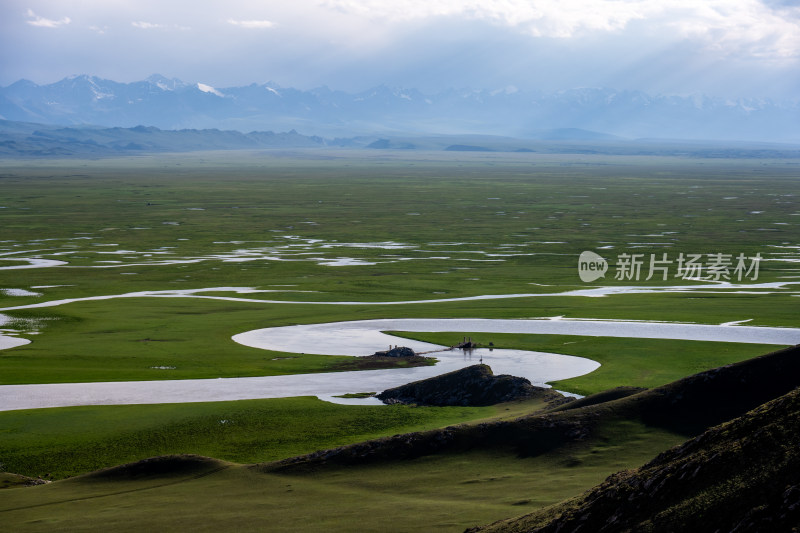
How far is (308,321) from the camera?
223ft

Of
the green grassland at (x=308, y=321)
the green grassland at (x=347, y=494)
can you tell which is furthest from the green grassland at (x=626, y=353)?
the green grassland at (x=347, y=494)

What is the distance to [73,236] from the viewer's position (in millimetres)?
125125

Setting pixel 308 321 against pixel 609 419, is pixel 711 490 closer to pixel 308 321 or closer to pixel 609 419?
pixel 609 419

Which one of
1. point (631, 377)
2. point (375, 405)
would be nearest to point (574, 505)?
point (375, 405)

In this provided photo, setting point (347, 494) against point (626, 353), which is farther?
point (626, 353)

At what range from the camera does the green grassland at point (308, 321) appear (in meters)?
26.7

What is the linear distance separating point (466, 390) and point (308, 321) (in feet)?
84.1

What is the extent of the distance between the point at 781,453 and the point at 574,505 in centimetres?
448

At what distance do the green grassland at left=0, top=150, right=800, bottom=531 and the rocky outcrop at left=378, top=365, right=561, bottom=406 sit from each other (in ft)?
6.13

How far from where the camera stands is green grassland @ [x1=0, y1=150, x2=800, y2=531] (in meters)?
26.7

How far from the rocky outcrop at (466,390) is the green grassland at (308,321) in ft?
6.13

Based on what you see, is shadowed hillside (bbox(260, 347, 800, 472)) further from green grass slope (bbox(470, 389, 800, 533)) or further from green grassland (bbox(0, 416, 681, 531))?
green grass slope (bbox(470, 389, 800, 533))

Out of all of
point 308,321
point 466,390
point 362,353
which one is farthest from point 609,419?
point 308,321

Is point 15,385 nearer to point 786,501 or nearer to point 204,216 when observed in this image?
point 786,501
